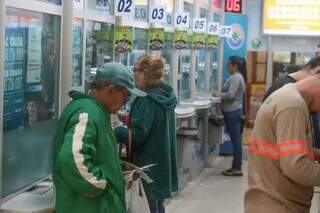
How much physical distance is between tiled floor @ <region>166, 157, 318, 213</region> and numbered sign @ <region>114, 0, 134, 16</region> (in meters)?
2.20

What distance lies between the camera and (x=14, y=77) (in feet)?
11.2

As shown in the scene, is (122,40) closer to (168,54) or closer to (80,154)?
(168,54)

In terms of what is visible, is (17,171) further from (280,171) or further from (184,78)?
(184,78)

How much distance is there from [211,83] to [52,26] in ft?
18.1

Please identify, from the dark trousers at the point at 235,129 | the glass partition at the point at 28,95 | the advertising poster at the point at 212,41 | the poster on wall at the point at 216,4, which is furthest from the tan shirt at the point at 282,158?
the poster on wall at the point at 216,4

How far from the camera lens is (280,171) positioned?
2.66m

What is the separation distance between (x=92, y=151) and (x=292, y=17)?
8180 millimetres

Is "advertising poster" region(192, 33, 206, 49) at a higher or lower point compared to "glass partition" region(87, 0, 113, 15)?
lower

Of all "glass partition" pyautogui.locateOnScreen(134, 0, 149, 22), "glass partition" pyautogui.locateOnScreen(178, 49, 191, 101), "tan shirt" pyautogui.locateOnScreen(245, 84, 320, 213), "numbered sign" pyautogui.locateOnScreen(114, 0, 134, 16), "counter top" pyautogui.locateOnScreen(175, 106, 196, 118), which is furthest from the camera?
"glass partition" pyautogui.locateOnScreen(178, 49, 191, 101)

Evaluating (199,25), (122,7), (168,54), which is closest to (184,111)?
(168,54)

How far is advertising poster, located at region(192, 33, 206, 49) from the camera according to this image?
7.72m

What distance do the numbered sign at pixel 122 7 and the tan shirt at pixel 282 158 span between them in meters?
2.32

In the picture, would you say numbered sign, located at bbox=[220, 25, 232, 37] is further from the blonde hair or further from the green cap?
the green cap

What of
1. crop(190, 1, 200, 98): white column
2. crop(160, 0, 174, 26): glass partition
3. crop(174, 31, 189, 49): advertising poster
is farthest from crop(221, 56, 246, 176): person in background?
crop(160, 0, 174, 26): glass partition
